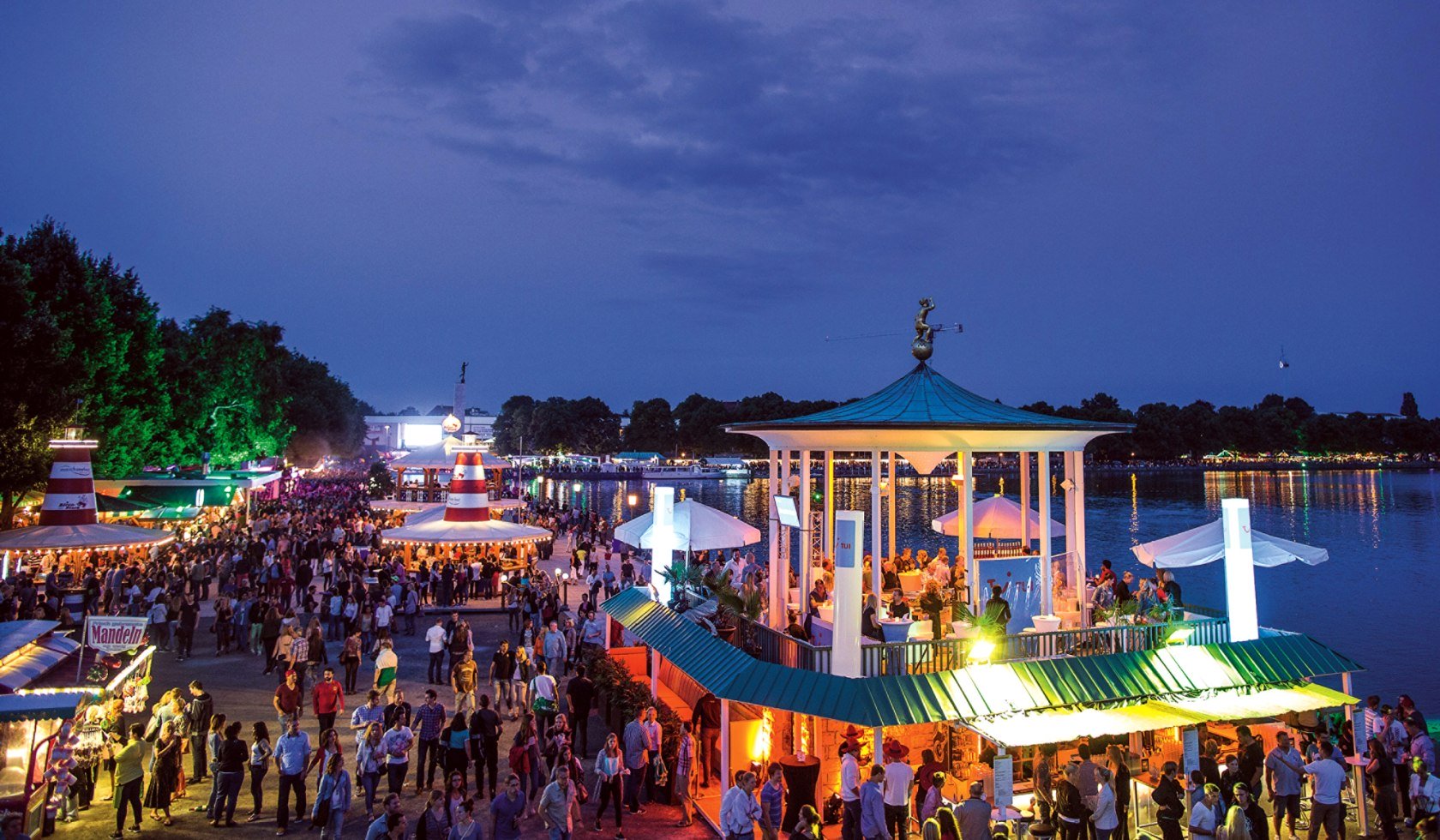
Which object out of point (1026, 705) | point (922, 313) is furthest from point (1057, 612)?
point (922, 313)

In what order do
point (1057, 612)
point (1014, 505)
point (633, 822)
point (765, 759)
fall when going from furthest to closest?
point (1014, 505) → point (1057, 612) → point (765, 759) → point (633, 822)

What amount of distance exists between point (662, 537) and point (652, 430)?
523ft

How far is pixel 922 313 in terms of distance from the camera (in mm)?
16812

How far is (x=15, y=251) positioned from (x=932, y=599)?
100.0 ft

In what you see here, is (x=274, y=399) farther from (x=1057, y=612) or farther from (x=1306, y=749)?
(x=1306, y=749)

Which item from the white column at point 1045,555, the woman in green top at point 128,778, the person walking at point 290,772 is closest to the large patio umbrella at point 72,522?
the woman in green top at point 128,778

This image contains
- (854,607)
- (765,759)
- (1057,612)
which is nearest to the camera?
(854,607)

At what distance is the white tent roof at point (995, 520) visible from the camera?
71.8 feet

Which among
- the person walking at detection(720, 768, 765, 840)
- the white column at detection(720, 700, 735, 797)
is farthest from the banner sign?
the person walking at detection(720, 768, 765, 840)

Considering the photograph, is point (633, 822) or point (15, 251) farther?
point (15, 251)

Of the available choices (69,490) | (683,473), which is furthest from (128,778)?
(683,473)

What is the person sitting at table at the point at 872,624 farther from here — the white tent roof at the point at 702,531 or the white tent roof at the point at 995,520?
the white tent roof at the point at 995,520

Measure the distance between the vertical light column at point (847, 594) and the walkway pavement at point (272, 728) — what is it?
3.01 meters

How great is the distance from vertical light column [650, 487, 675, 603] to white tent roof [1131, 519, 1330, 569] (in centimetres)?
861
